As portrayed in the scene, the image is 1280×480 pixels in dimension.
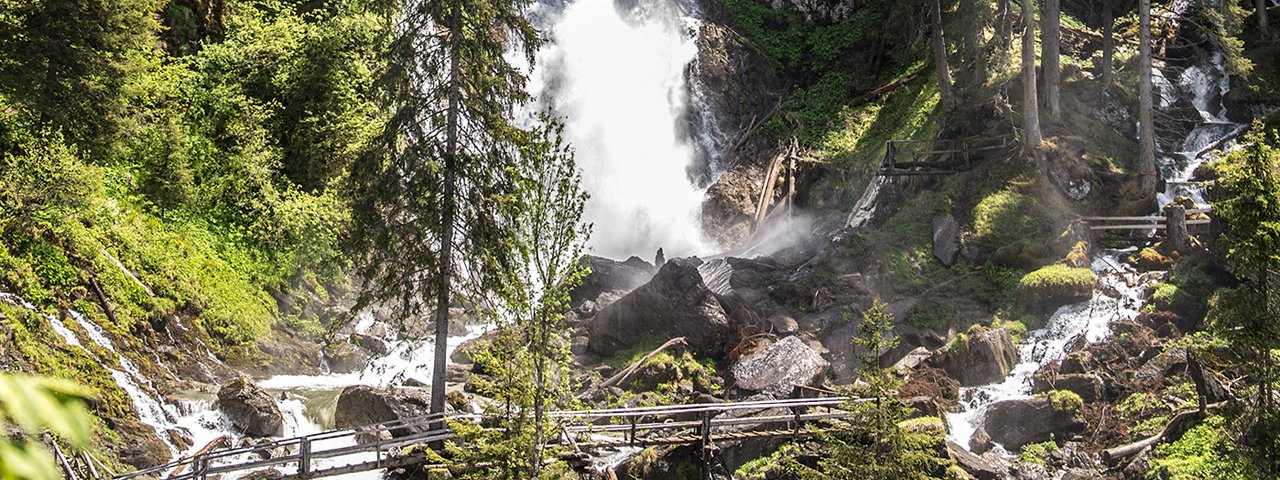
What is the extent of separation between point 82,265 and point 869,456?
16648mm

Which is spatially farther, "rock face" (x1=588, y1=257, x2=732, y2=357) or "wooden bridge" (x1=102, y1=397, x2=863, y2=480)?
"rock face" (x1=588, y1=257, x2=732, y2=357)

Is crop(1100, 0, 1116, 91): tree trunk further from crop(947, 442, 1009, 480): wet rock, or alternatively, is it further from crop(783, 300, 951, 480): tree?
crop(783, 300, 951, 480): tree

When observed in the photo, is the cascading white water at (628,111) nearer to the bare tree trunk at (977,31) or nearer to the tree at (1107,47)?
the bare tree trunk at (977,31)

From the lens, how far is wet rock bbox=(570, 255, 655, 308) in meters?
28.5

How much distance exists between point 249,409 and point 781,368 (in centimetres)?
1166

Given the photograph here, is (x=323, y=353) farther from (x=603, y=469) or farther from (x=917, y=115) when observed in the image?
(x=917, y=115)

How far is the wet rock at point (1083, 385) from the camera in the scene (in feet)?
64.7

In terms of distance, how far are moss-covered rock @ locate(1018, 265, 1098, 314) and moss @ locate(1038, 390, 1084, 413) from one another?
4.94m

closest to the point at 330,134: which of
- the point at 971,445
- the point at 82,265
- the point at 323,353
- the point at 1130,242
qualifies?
the point at 323,353

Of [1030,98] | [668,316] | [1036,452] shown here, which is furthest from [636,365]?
[1030,98]

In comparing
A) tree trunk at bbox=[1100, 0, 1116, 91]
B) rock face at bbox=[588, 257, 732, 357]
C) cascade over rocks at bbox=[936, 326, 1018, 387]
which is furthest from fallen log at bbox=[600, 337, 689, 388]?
tree trunk at bbox=[1100, 0, 1116, 91]

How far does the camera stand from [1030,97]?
94.5 ft

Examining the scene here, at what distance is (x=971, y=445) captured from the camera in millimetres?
19109

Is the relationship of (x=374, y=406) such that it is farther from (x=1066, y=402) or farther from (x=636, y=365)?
(x=1066, y=402)
